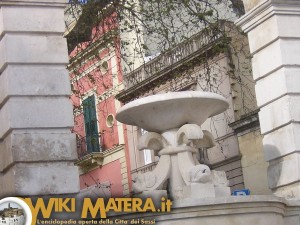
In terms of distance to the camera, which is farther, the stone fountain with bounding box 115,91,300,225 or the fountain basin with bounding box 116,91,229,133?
the fountain basin with bounding box 116,91,229,133

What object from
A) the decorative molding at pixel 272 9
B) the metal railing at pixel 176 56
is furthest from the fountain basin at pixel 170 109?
the metal railing at pixel 176 56

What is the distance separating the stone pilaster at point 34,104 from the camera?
29.3ft

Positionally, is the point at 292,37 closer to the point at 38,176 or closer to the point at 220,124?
the point at 38,176

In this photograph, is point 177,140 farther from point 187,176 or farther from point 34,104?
point 34,104

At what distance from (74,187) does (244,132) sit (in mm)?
13996

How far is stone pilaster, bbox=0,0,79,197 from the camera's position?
8.93m

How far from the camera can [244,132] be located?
22641 mm

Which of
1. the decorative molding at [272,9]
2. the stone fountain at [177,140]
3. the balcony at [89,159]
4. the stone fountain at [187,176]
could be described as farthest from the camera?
the balcony at [89,159]

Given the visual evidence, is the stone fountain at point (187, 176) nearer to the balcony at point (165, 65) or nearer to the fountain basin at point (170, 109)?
the fountain basin at point (170, 109)

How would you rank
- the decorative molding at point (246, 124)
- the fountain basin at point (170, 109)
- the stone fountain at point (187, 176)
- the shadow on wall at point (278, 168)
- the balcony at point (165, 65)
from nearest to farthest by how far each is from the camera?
the stone fountain at point (187, 176) < the fountain basin at point (170, 109) < the shadow on wall at point (278, 168) < the balcony at point (165, 65) < the decorative molding at point (246, 124)

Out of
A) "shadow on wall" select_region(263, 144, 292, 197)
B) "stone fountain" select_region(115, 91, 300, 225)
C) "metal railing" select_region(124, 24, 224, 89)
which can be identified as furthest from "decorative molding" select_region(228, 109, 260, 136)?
"stone fountain" select_region(115, 91, 300, 225)

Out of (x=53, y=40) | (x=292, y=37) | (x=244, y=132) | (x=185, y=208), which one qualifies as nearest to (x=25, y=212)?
(x=185, y=208)

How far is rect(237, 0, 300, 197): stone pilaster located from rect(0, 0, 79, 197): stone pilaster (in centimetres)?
293

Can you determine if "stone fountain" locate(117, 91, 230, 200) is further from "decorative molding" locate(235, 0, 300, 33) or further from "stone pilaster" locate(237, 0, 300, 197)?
"decorative molding" locate(235, 0, 300, 33)
